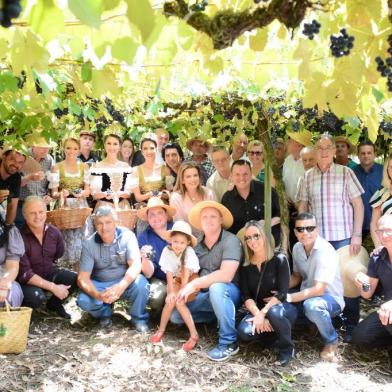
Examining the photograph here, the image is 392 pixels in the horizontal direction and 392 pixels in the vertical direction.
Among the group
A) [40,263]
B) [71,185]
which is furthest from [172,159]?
[40,263]

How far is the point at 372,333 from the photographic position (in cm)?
410

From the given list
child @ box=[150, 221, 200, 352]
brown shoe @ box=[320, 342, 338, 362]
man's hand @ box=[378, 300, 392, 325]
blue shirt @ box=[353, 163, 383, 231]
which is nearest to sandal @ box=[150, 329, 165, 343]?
child @ box=[150, 221, 200, 352]

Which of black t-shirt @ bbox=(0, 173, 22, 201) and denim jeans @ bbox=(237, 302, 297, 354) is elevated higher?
black t-shirt @ bbox=(0, 173, 22, 201)

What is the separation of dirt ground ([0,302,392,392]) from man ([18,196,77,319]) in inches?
16.0

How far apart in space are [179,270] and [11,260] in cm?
153

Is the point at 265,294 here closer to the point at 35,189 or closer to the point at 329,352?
the point at 329,352

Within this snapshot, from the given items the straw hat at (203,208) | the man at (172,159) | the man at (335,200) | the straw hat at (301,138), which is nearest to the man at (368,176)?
the straw hat at (301,138)

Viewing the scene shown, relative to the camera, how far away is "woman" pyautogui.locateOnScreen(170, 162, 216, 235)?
5.00m

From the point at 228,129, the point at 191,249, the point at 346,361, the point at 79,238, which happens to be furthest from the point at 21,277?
the point at 228,129

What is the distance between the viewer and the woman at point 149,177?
5.59m

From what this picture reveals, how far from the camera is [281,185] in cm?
487

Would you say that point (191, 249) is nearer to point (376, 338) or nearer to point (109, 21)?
point (376, 338)

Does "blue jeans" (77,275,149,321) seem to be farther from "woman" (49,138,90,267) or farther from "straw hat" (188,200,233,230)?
"woman" (49,138,90,267)

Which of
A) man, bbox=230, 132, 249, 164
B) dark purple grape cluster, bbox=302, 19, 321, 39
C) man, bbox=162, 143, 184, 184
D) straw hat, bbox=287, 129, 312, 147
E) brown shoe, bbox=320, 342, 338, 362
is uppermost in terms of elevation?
dark purple grape cluster, bbox=302, 19, 321, 39
